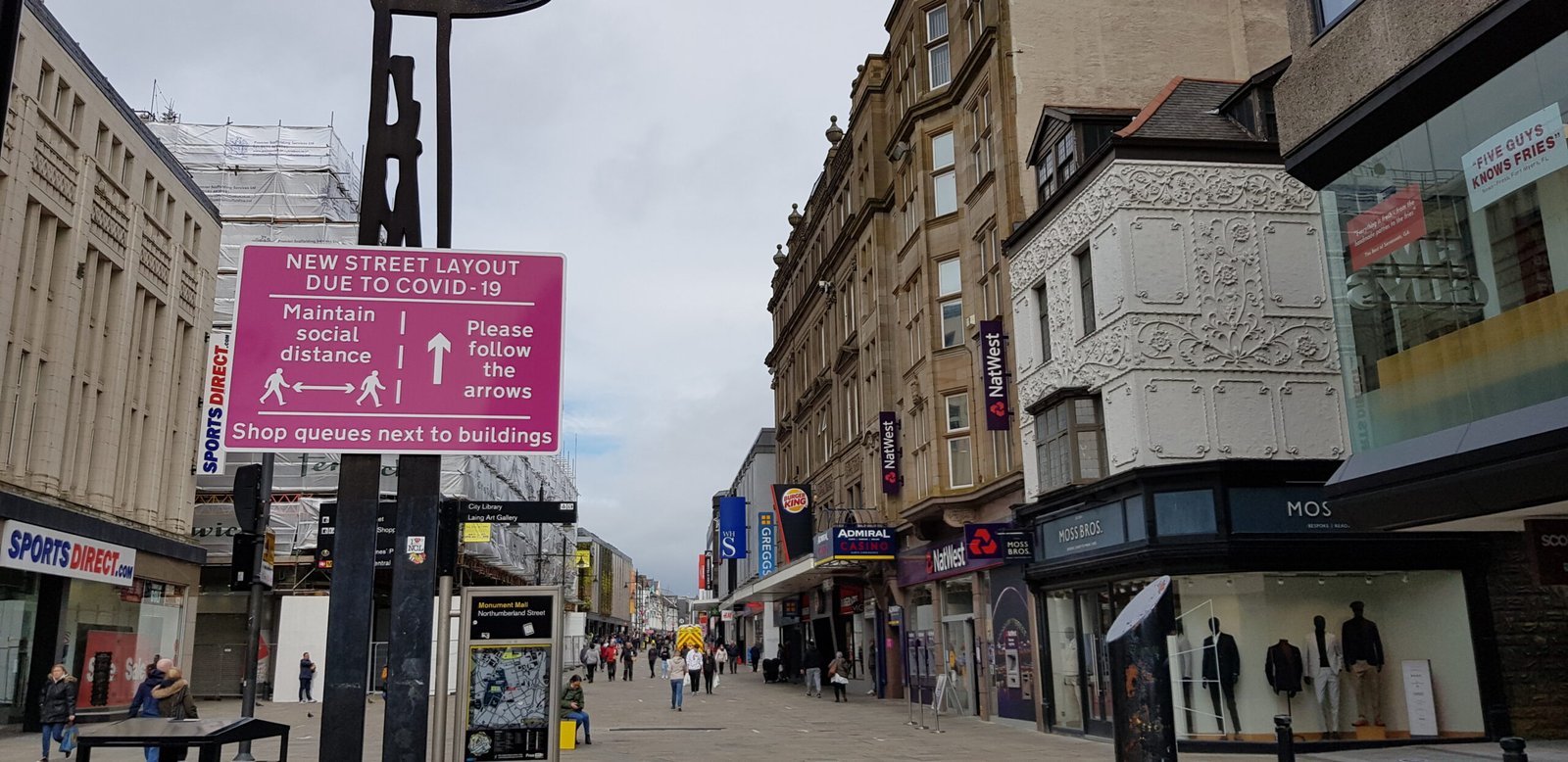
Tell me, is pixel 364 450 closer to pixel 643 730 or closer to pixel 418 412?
pixel 418 412

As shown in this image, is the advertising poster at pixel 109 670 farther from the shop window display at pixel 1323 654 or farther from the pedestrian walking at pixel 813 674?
the shop window display at pixel 1323 654

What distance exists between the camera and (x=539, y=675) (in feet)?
47.6

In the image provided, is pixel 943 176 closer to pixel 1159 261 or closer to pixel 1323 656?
pixel 1159 261

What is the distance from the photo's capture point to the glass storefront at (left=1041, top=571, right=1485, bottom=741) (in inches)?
725

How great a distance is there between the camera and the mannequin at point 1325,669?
18469 mm

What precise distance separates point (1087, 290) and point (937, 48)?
37.7 ft

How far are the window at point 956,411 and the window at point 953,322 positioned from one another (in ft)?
4.21

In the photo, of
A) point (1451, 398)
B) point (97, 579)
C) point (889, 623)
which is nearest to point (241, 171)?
point (97, 579)

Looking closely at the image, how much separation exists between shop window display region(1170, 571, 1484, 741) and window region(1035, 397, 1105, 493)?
2733mm

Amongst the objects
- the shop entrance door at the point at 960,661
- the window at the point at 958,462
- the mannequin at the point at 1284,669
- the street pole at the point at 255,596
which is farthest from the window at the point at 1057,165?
the street pole at the point at 255,596

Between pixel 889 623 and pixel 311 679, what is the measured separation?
1858 centimetres

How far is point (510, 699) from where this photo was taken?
1459cm

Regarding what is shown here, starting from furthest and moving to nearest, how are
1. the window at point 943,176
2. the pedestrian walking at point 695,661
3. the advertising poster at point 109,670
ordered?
the pedestrian walking at point 695,661
the window at point 943,176
the advertising poster at point 109,670

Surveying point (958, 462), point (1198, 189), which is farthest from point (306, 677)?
point (1198, 189)
